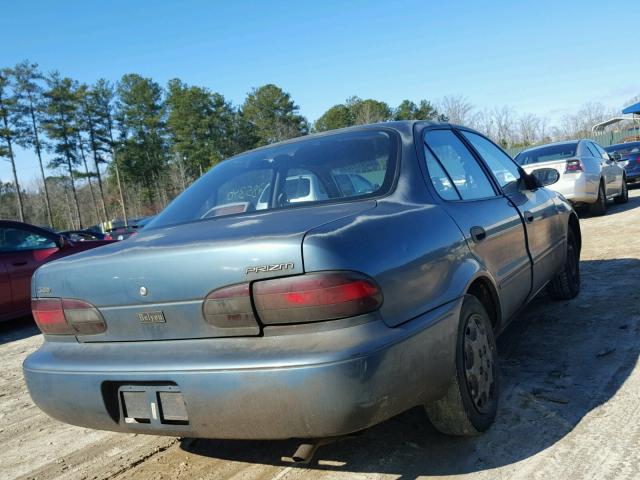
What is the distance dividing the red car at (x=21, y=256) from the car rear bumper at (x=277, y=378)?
556cm

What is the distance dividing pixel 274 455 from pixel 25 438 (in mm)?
1741

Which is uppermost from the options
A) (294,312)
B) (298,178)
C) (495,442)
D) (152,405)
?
(298,178)

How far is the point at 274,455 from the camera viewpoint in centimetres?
271

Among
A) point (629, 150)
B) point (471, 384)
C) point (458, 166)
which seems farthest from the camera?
point (629, 150)

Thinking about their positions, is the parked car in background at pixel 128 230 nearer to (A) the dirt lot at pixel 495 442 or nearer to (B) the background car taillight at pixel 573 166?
(A) the dirt lot at pixel 495 442

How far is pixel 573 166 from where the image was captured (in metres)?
9.92

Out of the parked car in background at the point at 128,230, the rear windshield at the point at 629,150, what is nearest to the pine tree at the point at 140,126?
the parked car in background at the point at 128,230

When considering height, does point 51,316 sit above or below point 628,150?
below

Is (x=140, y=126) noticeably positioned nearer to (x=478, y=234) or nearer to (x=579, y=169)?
(x=579, y=169)

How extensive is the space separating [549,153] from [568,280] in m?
6.39

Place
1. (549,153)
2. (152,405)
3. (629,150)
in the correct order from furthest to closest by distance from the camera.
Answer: (629,150), (549,153), (152,405)

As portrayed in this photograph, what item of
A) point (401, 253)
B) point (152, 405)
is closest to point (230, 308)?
point (152, 405)

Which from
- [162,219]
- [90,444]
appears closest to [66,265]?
[162,219]

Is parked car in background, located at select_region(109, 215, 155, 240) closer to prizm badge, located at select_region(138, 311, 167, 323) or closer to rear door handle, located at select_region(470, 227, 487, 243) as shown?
prizm badge, located at select_region(138, 311, 167, 323)
